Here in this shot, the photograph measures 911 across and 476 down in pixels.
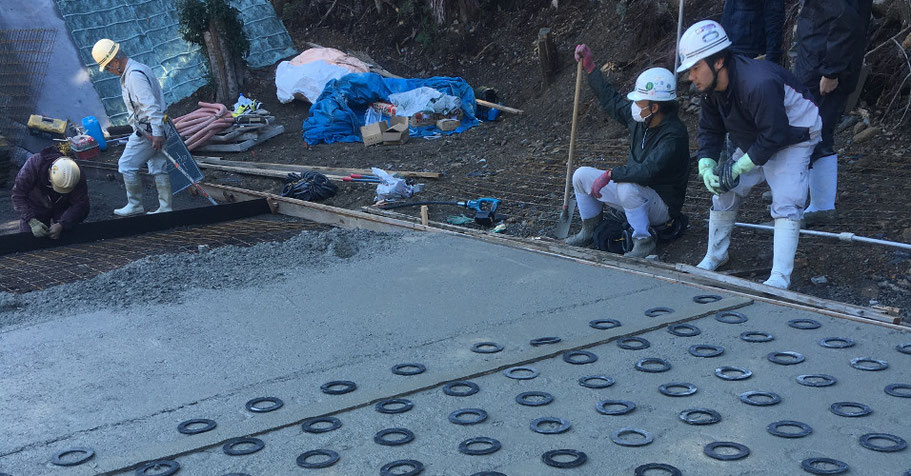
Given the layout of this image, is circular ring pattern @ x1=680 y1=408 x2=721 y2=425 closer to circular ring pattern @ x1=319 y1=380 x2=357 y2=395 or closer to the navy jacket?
circular ring pattern @ x1=319 y1=380 x2=357 y2=395

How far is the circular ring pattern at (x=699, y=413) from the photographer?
9.36ft

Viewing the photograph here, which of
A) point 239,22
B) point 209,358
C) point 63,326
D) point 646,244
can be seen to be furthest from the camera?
point 239,22

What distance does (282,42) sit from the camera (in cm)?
1471

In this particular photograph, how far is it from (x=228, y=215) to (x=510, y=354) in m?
4.39

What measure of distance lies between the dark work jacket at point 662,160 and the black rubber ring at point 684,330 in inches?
56.8

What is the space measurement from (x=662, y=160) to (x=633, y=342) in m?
1.72

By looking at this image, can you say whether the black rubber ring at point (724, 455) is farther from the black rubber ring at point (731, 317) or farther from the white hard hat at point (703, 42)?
the white hard hat at point (703, 42)

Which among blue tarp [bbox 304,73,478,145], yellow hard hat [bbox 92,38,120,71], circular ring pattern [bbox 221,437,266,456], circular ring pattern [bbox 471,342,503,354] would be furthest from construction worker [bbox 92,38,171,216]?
circular ring pattern [bbox 221,437,266,456]

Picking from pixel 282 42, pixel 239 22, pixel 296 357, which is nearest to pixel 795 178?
pixel 296 357

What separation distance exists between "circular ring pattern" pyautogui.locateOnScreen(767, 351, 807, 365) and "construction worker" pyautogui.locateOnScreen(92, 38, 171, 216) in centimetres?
584

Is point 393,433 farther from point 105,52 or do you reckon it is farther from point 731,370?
point 105,52

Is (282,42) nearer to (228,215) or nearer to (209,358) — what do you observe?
(228,215)

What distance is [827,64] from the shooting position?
486cm

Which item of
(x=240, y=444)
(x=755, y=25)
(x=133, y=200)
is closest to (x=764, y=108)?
(x=755, y=25)
